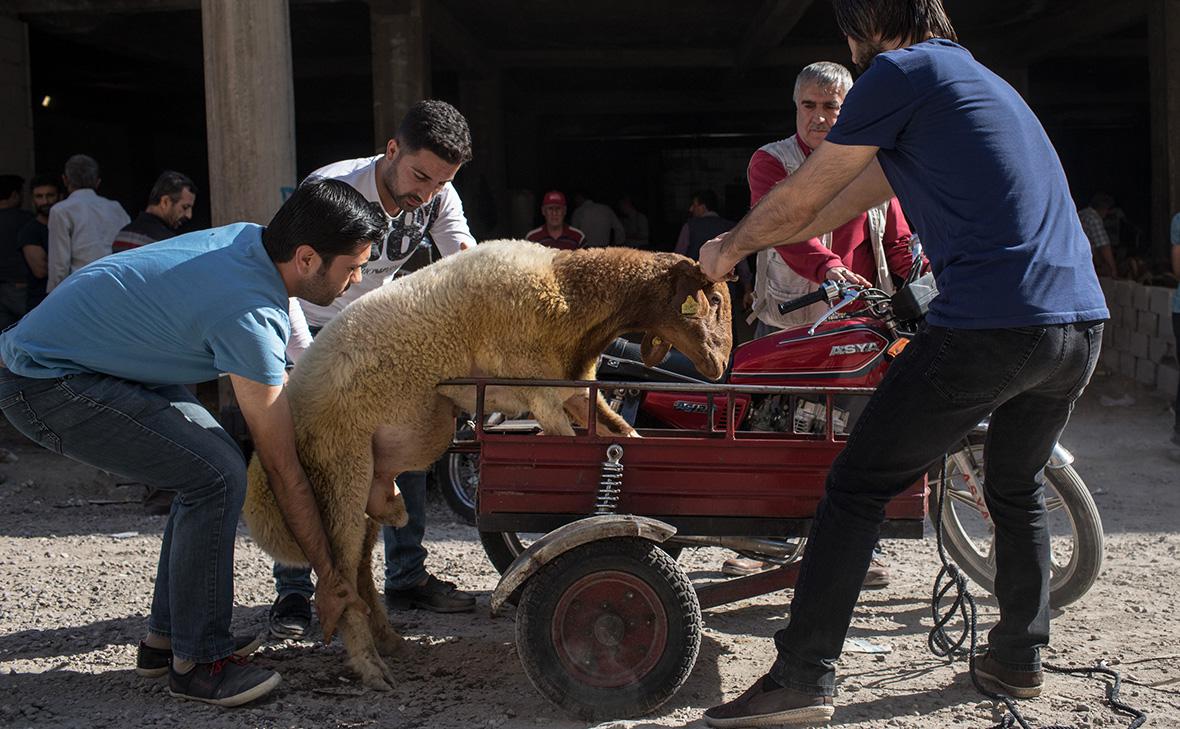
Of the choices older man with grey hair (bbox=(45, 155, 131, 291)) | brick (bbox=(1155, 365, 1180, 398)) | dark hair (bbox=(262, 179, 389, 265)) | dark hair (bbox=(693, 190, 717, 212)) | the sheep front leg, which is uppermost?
dark hair (bbox=(693, 190, 717, 212))

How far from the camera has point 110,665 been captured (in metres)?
3.84

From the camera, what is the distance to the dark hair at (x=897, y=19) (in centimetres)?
300

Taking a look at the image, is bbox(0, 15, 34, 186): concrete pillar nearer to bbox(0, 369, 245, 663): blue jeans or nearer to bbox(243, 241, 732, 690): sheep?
bbox(0, 369, 245, 663): blue jeans

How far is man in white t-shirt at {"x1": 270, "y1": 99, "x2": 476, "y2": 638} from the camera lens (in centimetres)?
395

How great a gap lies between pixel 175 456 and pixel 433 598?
1.42 meters

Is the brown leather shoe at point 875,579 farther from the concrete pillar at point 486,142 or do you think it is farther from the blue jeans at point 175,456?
the concrete pillar at point 486,142

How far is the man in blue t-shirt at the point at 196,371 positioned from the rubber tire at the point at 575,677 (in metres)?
0.72

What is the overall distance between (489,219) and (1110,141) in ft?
48.5

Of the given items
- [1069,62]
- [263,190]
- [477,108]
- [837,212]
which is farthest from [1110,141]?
[837,212]

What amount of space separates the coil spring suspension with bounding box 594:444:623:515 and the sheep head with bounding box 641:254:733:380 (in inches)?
17.8

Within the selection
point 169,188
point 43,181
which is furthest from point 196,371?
point 43,181

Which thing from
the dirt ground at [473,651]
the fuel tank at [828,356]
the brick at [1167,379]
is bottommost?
the dirt ground at [473,651]

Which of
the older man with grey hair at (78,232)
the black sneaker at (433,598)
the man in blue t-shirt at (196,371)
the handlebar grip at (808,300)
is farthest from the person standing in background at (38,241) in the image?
the handlebar grip at (808,300)

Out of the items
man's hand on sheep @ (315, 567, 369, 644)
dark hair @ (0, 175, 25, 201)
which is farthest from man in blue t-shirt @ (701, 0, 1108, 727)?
dark hair @ (0, 175, 25, 201)
